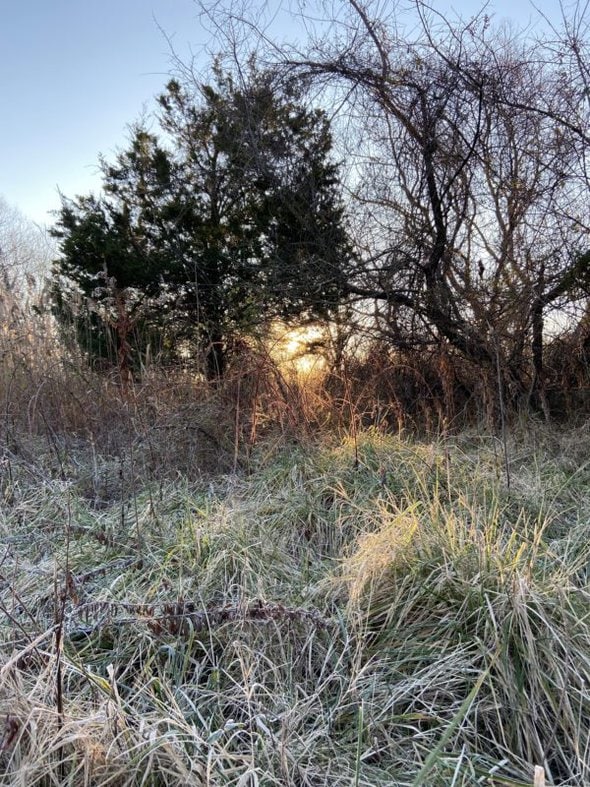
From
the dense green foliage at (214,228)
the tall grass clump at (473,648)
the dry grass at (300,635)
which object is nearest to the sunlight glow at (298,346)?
the dense green foliage at (214,228)

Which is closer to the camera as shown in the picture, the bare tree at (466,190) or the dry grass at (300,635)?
the dry grass at (300,635)

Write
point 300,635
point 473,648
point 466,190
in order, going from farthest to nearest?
point 466,190 → point 300,635 → point 473,648

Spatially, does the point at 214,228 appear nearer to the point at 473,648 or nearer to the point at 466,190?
the point at 466,190

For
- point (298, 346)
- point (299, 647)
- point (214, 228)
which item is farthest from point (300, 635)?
point (214, 228)

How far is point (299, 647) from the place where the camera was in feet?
4.44

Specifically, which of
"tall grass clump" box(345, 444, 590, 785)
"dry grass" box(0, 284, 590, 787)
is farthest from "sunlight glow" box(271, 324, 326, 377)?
"tall grass clump" box(345, 444, 590, 785)

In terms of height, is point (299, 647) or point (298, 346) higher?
point (298, 346)

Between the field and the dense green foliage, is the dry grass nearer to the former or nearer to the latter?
the field

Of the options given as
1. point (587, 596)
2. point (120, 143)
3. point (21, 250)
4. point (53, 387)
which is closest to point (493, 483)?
point (587, 596)

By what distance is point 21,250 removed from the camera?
6.95 metres

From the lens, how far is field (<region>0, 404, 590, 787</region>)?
988mm

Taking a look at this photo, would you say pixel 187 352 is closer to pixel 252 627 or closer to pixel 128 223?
pixel 128 223

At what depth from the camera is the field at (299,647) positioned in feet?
3.24

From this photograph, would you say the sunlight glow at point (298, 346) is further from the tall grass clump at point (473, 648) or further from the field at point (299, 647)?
the tall grass clump at point (473, 648)
